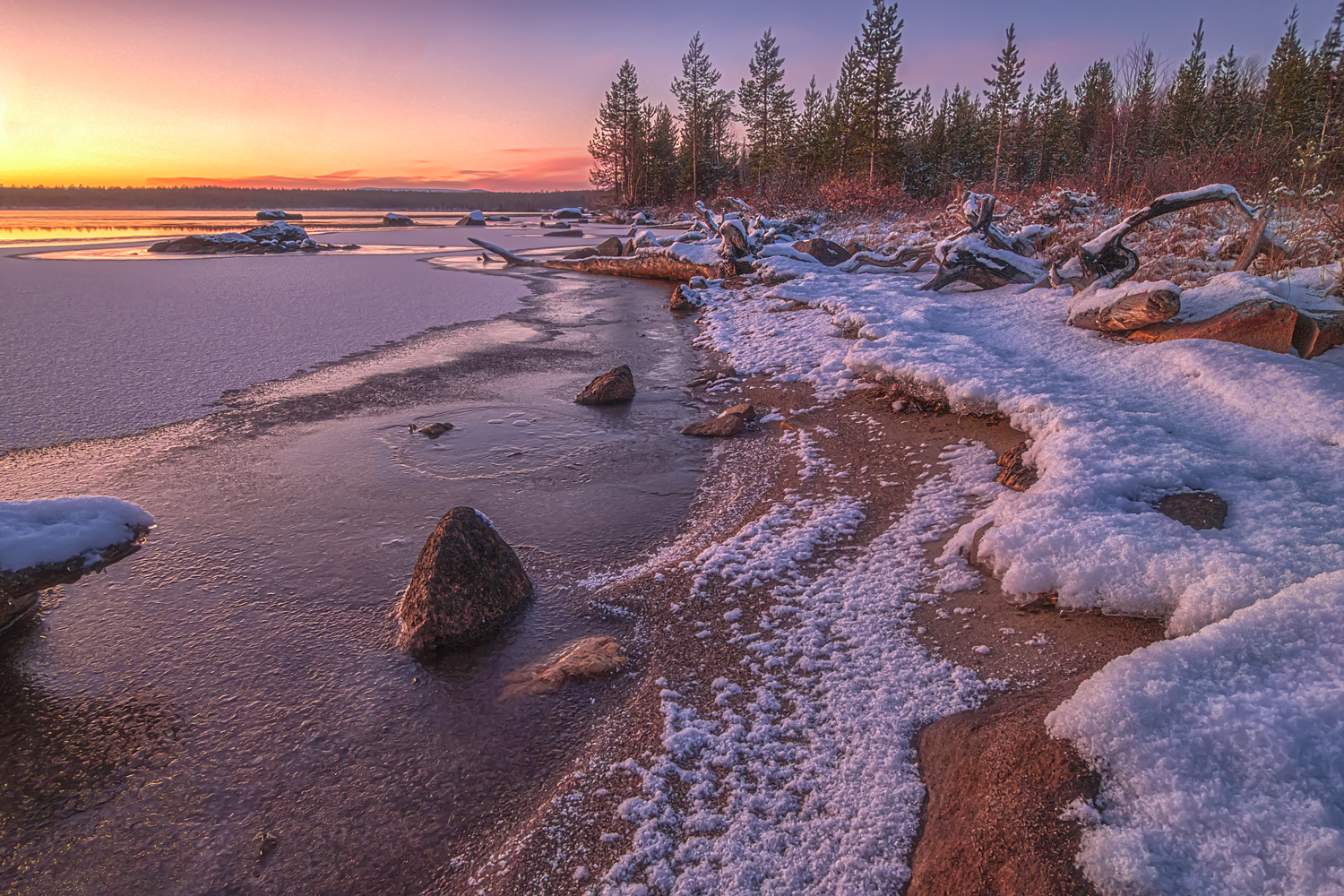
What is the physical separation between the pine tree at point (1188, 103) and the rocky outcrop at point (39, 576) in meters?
46.7

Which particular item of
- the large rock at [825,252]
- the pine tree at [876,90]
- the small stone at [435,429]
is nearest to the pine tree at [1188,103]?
the pine tree at [876,90]

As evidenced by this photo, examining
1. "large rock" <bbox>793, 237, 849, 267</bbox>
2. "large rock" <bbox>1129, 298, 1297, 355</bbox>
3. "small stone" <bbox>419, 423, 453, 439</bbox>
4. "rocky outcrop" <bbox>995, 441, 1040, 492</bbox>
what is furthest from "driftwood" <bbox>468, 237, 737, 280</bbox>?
"rocky outcrop" <bbox>995, 441, 1040, 492</bbox>

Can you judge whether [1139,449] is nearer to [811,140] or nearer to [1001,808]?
[1001,808]

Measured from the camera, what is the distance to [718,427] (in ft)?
18.3

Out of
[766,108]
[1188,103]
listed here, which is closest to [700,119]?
[766,108]

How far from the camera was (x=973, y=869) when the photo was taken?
164cm

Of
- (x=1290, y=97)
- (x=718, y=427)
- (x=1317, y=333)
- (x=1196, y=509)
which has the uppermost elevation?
(x=1290, y=97)

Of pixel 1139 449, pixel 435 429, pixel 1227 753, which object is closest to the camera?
pixel 1227 753

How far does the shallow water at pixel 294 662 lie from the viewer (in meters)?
2.02

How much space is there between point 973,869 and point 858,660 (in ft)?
3.19

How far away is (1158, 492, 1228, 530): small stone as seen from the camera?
2.85 metres

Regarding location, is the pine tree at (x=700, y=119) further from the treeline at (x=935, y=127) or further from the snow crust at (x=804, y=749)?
the snow crust at (x=804, y=749)

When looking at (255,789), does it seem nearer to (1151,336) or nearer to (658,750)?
(658,750)

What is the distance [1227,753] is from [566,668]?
2.22 m
